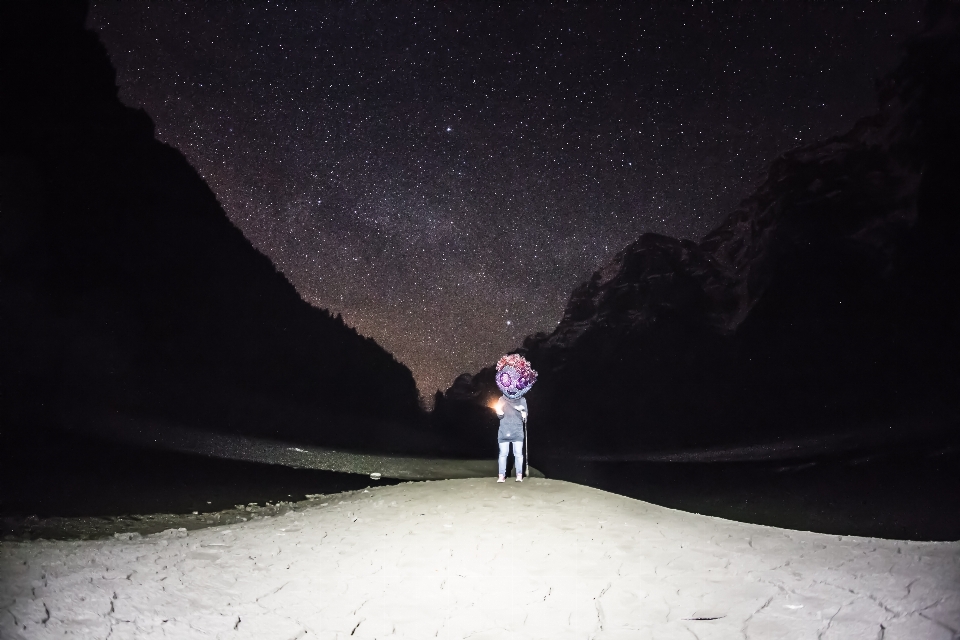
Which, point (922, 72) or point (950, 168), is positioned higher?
point (922, 72)

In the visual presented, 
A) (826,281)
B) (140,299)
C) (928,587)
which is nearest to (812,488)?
(826,281)

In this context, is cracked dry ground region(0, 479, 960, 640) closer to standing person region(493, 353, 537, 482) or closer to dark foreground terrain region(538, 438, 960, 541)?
standing person region(493, 353, 537, 482)

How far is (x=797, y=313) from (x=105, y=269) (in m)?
70.0

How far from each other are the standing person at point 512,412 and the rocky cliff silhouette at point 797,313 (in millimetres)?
41817

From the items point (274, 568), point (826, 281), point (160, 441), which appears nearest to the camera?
point (274, 568)

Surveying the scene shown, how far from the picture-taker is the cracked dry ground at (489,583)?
3.72m

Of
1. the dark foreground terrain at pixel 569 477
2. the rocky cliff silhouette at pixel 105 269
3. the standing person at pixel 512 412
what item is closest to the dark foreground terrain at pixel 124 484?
the dark foreground terrain at pixel 569 477

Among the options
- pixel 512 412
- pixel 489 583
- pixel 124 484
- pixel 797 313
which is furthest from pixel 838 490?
pixel 124 484

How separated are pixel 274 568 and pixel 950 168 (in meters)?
61.9

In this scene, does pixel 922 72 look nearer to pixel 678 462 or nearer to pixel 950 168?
pixel 950 168

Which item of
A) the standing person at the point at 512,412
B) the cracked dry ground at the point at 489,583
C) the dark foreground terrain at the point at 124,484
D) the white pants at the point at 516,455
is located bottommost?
the dark foreground terrain at the point at 124,484

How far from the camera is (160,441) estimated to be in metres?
23.9

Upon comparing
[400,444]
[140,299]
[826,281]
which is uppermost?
[826,281]

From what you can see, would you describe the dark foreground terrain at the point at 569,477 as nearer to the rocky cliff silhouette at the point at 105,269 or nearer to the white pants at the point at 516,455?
the rocky cliff silhouette at the point at 105,269
